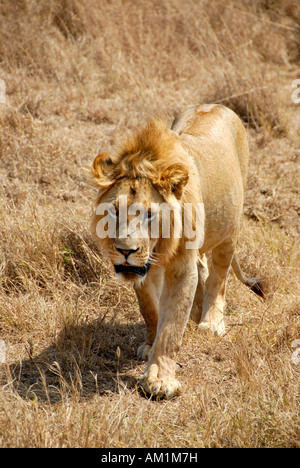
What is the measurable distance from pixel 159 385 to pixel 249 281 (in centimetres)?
180

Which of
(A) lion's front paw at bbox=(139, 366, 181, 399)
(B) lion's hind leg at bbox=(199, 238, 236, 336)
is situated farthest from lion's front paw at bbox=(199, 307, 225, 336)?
(A) lion's front paw at bbox=(139, 366, 181, 399)

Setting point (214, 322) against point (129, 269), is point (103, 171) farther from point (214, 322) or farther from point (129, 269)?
point (214, 322)

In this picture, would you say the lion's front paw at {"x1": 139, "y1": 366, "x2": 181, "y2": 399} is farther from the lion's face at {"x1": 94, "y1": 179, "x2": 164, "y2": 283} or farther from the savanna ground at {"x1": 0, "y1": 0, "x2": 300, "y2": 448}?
the lion's face at {"x1": 94, "y1": 179, "x2": 164, "y2": 283}

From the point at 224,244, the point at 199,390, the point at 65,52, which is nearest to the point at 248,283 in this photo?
the point at 224,244

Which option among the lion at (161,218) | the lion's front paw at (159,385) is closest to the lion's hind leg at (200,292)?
the lion at (161,218)

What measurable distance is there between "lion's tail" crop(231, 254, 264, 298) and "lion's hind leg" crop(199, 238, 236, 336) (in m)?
0.24

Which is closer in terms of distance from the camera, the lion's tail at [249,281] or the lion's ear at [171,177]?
the lion's ear at [171,177]

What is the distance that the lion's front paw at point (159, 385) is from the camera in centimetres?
359

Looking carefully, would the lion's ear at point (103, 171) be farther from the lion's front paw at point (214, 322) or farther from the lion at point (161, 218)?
the lion's front paw at point (214, 322)

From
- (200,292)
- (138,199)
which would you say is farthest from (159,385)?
(200,292)

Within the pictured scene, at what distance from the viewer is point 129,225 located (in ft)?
10.7

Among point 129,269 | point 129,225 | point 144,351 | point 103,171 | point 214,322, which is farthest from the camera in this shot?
point 214,322
